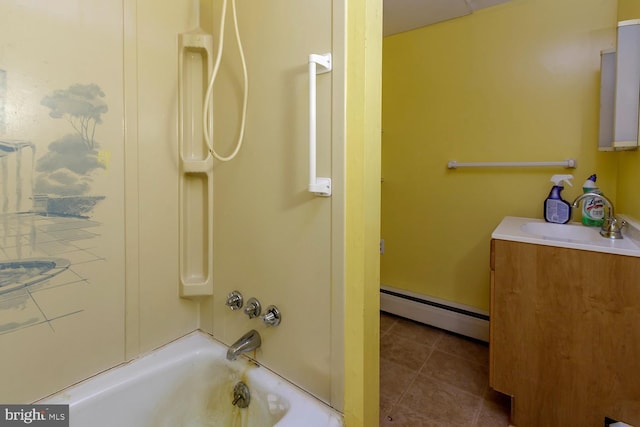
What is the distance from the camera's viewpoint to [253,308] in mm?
1128

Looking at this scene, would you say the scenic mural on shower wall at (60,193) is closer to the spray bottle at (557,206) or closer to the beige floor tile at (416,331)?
the beige floor tile at (416,331)

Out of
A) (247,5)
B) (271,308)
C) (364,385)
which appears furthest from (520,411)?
(247,5)

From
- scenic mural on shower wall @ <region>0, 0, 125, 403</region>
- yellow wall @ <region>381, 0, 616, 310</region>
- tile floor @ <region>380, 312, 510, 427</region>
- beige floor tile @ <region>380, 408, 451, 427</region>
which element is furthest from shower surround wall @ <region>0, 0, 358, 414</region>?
yellow wall @ <region>381, 0, 616, 310</region>

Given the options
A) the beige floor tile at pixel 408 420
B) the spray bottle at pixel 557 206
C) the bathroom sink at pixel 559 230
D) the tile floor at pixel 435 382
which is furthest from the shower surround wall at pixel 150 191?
the spray bottle at pixel 557 206

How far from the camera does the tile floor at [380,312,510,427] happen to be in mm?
1471

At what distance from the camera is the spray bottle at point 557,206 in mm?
1654

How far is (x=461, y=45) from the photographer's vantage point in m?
2.12

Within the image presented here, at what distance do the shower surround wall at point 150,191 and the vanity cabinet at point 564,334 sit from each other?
974 mm

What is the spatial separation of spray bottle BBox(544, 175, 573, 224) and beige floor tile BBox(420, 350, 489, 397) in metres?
0.99

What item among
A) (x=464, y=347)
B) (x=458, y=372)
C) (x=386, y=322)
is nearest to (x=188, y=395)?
(x=458, y=372)

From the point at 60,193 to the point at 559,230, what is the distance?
2.31 metres

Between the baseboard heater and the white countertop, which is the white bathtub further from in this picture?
the baseboard heater

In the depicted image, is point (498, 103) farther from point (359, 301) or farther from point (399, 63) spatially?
point (359, 301)

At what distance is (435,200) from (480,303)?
820 millimetres
